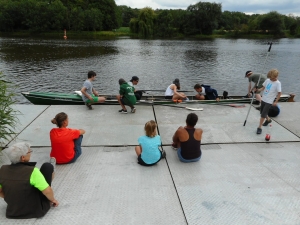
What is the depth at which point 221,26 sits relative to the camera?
85.4 m

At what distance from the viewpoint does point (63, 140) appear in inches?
177

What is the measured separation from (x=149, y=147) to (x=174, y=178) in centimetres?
71

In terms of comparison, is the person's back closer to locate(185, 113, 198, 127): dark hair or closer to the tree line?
locate(185, 113, 198, 127): dark hair

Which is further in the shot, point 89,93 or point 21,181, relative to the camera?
point 89,93

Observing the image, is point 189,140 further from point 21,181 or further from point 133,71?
point 133,71

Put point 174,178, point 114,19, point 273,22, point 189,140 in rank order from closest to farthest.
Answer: point 174,178 < point 189,140 < point 273,22 < point 114,19

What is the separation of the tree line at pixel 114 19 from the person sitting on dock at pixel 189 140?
61.7 m

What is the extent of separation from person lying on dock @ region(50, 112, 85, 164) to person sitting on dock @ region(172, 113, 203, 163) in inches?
76.7

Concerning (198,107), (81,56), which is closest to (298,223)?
(198,107)

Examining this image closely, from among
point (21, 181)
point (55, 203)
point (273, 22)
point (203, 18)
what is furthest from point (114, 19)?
point (21, 181)

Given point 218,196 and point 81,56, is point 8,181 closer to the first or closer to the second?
point 218,196

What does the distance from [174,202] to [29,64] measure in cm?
2483

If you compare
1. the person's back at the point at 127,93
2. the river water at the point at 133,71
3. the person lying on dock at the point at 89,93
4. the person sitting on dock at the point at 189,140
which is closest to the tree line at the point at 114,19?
the river water at the point at 133,71

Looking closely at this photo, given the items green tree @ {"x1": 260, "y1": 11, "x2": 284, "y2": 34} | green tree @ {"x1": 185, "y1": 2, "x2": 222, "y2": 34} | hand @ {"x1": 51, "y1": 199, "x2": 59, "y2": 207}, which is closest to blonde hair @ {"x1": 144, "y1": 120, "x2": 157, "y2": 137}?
hand @ {"x1": 51, "y1": 199, "x2": 59, "y2": 207}
